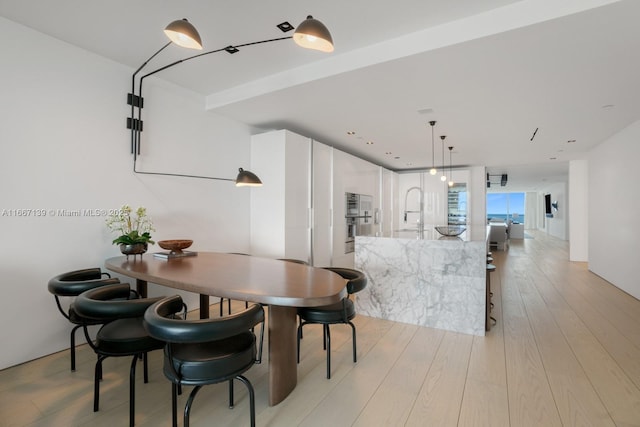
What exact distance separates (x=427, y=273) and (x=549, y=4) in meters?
2.41

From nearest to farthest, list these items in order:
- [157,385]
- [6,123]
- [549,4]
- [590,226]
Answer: [549,4]
[157,385]
[6,123]
[590,226]

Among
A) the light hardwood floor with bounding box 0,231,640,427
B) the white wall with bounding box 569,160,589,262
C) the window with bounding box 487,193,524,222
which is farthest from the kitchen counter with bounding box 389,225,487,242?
the window with bounding box 487,193,524,222

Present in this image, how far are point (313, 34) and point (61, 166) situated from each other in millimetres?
2524

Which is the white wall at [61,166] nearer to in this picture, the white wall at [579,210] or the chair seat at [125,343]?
the chair seat at [125,343]

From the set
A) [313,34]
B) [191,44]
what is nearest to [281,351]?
[313,34]

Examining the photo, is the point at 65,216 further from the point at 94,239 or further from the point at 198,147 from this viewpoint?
the point at 198,147

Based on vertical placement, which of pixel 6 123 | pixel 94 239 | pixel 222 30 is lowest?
pixel 94 239

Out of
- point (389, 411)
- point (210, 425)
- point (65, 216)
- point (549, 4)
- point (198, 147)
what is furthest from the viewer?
point (198, 147)

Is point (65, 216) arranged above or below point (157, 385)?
above

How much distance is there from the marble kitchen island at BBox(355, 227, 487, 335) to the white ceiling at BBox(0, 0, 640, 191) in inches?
63.9

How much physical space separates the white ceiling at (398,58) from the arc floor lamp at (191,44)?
11 cm

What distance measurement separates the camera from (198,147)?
12.2ft

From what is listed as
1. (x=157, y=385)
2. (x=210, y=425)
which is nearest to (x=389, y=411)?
(x=210, y=425)

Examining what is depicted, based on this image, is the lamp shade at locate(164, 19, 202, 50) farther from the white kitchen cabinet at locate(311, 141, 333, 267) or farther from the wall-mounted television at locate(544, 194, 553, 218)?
the wall-mounted television at locate(544, 194, 553, 218)
